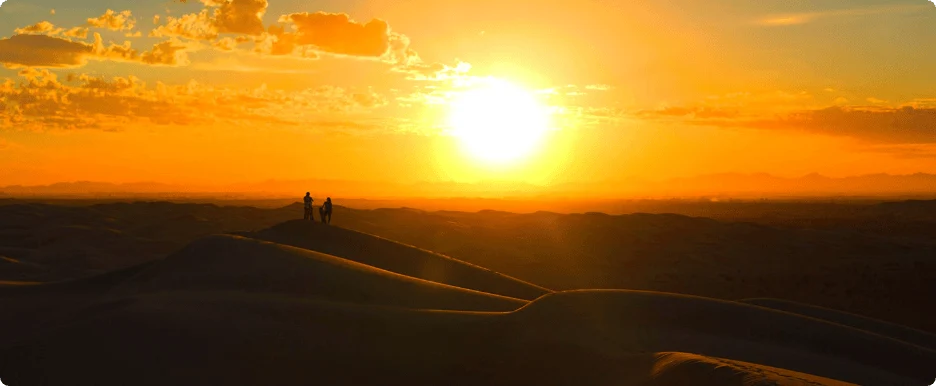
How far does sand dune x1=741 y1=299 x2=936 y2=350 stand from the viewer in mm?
15614

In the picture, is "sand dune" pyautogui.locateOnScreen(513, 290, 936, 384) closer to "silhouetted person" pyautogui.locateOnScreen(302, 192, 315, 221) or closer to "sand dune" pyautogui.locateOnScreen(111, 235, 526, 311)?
"sand dune" pyautogui.locateOnScreen(111, 235, 526, 311)

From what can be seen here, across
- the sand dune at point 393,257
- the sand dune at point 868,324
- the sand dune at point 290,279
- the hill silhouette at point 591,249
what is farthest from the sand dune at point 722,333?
the hill silhouette at point 591,249

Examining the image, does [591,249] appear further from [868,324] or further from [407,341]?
[407,341]

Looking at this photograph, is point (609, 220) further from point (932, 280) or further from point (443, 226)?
point (932, 280)

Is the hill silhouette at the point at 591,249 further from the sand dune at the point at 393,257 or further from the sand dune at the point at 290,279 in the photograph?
the sand dune at the point at 290,279

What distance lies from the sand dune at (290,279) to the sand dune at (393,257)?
3.72 metres

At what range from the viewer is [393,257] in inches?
843

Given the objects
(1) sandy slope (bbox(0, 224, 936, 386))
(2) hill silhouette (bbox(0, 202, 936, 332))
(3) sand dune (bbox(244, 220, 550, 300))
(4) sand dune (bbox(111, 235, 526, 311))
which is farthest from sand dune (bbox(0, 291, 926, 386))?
(2) hill silhouette (bbox(0, 202, 936, 332))

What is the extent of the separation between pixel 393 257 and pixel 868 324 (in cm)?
1220

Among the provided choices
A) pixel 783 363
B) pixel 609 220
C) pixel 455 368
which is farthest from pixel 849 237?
pixel 455 368

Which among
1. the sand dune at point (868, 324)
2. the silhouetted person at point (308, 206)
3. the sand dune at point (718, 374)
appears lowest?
the sand dune at point (868, 324)

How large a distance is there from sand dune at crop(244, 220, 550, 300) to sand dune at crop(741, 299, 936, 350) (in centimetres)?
618

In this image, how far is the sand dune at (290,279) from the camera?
14.4m

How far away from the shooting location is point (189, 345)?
10.6m
